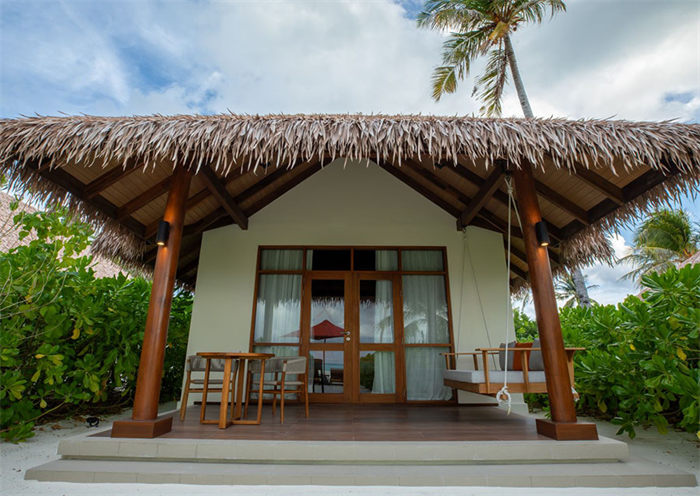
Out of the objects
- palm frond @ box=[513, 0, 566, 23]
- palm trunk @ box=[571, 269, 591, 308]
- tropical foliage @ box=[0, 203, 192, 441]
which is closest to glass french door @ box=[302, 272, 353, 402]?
tropical foliage @ box=[0, 203, 192, 441]

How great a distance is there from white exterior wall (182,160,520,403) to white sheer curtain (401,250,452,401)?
0.64ft

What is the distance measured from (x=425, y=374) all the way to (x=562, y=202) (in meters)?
2.89

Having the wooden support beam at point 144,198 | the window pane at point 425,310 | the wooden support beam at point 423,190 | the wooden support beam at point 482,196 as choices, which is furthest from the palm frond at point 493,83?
the wooden support beam at point 144,198

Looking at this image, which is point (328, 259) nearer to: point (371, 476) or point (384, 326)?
point (384, 326)

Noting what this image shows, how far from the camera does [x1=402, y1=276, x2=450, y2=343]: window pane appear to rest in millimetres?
5152

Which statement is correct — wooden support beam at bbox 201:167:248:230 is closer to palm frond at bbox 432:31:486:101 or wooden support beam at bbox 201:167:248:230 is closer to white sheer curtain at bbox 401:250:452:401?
white sheer curtain at bbox 401:250:452:401

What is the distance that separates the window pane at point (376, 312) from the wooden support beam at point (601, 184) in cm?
283

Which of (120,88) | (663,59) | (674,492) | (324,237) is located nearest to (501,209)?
(324,237)

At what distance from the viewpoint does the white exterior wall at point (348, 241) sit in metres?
5.13

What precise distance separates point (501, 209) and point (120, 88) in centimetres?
1110

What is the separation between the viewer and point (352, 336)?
200 inches

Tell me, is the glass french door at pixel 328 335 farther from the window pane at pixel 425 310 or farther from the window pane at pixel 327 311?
the window pane at pixel 425 310

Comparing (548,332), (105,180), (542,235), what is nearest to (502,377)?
(548,332)

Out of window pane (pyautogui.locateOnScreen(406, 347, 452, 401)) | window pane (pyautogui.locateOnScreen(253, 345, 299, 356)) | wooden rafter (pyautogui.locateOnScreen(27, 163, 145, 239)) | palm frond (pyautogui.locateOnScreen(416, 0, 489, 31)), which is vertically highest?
palm frond (pyautogui.locateOnScreen(416, 0, 489, 31))
